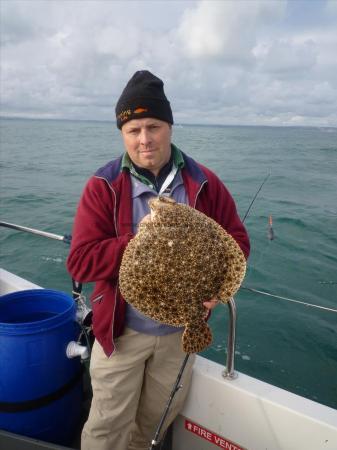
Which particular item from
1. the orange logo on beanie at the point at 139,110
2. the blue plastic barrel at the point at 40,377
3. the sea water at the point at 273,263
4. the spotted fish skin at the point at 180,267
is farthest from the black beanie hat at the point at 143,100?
the sea water at the point at 273,263

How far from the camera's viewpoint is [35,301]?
354 centimetres

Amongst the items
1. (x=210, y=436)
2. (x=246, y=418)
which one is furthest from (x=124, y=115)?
(x=210, y=436)

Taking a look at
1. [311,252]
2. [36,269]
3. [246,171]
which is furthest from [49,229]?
[246,171]

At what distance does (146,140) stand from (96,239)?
2.51 feet

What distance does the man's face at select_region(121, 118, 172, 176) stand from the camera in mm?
2641

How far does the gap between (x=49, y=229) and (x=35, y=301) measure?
10980 millimetres

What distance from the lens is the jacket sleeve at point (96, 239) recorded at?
2402 mm

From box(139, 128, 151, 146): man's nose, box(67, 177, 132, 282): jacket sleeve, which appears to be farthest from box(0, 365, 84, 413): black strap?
box(139, 128, 151, 146): man's nose

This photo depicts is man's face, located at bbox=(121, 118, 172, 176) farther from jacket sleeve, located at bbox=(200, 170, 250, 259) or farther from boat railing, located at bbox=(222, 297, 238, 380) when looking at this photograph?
boat railing, located at bbox=(222, 297, 238, 380)

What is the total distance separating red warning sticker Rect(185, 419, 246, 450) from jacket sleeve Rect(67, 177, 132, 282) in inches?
68.3

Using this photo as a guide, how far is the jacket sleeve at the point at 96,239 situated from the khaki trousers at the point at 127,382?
63 cm

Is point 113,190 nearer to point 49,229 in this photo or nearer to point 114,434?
point 114,434

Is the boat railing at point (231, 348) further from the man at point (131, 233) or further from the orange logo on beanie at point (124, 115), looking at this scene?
the orange logo on beanie at point (124, 115)

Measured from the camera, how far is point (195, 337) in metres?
2.31
